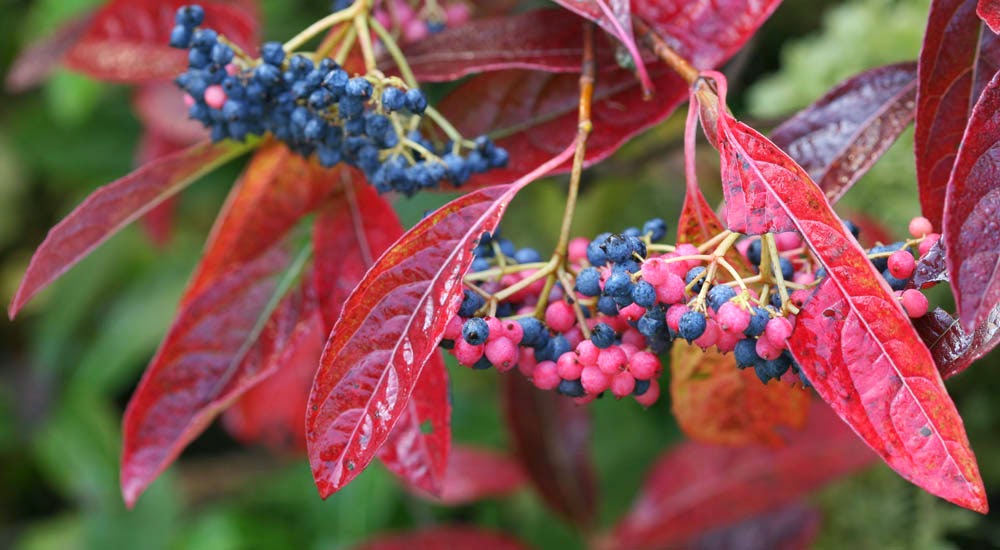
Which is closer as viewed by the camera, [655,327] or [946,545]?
[655,327]

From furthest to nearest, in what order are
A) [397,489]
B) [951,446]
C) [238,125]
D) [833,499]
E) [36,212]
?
[36,212], [397,489], [833,499], [238,125], [951,446]

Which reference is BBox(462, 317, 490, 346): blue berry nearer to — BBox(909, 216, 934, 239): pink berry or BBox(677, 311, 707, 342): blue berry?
BBox(677, 311, 707, 342): blue berry

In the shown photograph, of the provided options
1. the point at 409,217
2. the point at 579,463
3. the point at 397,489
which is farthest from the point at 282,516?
the point at 409,217

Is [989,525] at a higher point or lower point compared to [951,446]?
lower

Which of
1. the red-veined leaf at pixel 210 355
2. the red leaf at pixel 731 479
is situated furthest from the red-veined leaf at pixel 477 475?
the red-veined leaf at pixel 210 355

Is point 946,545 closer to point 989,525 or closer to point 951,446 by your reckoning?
point 989,525

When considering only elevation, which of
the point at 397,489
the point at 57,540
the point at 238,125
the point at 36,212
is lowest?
the point at 57,540

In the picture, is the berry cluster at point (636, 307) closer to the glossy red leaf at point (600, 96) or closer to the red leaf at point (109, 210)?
the glossy red leaf at point (600, 96)
